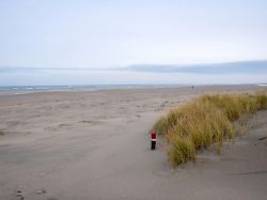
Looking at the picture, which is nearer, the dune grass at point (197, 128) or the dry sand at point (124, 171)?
the dry sand at point (124, 171)

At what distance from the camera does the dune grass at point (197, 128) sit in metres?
6.50

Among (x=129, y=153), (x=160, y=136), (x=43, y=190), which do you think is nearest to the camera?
(x=43, y=190)

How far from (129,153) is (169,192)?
94.8 inches

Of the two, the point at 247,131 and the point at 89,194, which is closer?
the point at 89,194

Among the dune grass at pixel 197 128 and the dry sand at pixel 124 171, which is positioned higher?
the dune grass at pixel 197 128

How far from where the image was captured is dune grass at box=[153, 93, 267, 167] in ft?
21.3

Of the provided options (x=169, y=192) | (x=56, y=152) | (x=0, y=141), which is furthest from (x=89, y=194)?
(x=0, y=141)

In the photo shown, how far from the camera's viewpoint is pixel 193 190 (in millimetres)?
5520

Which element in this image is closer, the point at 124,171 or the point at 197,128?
the point at 124,171

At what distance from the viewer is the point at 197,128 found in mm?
7340

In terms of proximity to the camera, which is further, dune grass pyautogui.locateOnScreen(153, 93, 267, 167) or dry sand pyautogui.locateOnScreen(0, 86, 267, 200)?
dune grass pyautogui.locateOnScreen(153, 93, 267, 167)

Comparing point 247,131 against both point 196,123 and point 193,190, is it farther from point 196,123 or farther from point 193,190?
point 193,190

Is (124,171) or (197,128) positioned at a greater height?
(197,128)

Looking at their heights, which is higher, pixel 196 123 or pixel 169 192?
pixel 196 123
